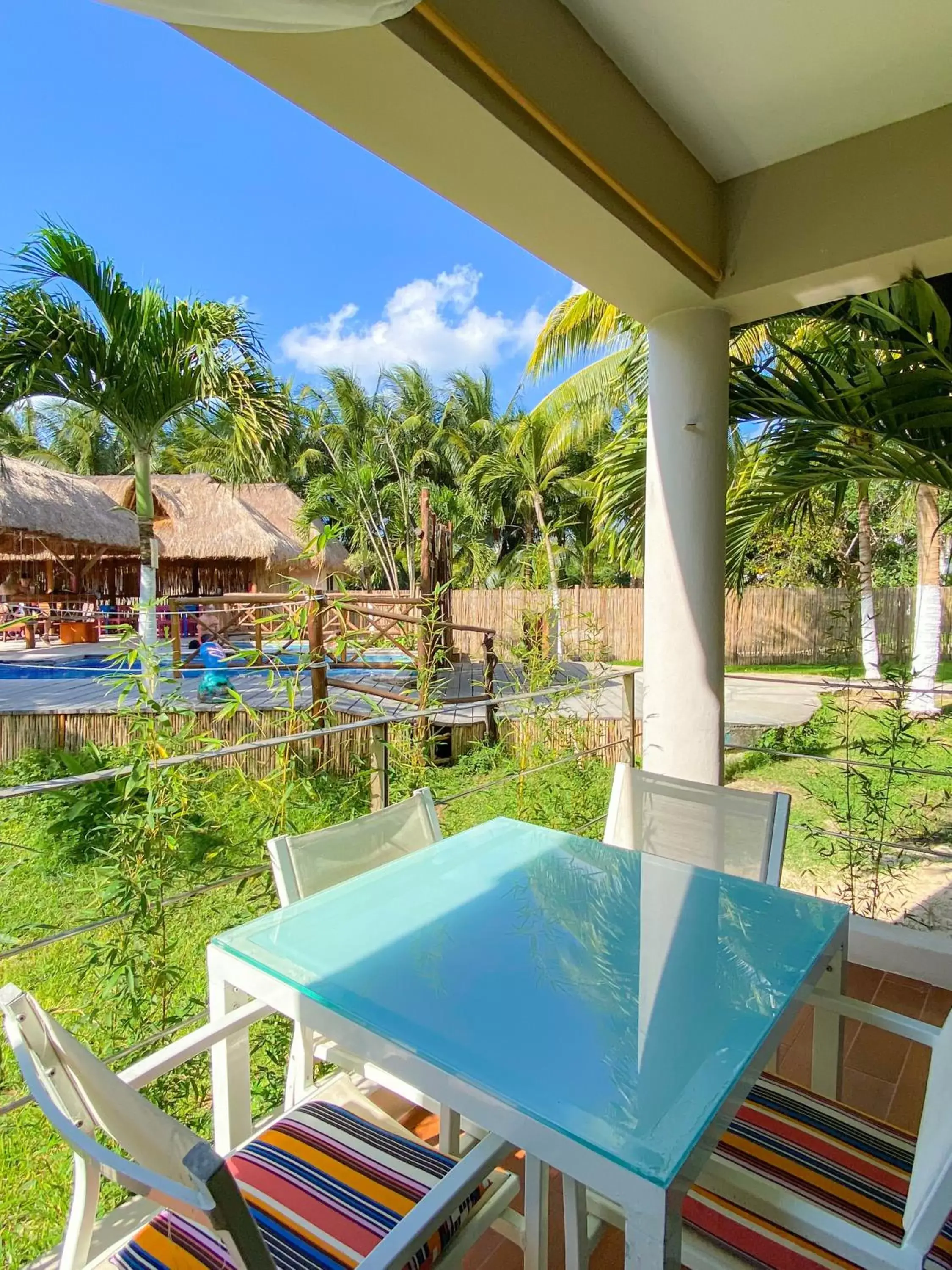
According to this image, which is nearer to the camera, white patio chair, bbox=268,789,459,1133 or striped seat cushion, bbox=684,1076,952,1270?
striped seat cushion, bbox=684,1076,952,1270

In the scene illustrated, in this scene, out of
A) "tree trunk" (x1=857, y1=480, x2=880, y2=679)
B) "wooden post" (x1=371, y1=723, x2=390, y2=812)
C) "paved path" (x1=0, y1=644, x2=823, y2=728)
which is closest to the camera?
"wooden post" (x1=371, y1=723, x2=390, y2=812)

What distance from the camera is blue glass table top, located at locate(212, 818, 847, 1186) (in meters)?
0.94

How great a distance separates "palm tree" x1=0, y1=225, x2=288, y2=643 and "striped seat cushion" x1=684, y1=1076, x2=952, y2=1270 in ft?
18.2

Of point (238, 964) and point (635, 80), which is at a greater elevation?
point (635, 80)

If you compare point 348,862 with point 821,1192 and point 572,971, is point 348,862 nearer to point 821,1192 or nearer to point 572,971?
point 572,971

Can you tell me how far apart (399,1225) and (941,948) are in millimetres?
2285

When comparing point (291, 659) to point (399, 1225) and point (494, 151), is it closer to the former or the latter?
point (494, 151)

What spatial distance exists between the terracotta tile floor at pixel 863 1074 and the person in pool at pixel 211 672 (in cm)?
214

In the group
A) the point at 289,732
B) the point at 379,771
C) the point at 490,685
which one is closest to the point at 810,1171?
the point at 379,771

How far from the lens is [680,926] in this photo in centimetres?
143

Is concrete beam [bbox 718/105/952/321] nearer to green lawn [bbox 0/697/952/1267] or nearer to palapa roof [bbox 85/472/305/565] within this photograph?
green lawn [bbox 0/697/952/1267]

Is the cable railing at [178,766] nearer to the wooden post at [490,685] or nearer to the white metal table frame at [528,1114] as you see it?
the white metal table frame at [528,1114]

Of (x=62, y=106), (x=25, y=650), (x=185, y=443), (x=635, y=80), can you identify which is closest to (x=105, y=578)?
(x=25, y=650)

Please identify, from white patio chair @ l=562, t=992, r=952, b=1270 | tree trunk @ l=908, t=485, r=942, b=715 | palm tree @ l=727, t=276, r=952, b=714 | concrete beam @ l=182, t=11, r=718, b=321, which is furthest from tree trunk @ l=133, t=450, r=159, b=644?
tree trunk @ l=908, t=485, r=942, b=715
